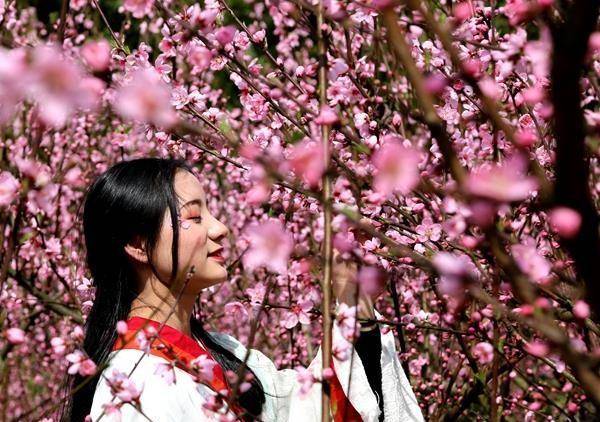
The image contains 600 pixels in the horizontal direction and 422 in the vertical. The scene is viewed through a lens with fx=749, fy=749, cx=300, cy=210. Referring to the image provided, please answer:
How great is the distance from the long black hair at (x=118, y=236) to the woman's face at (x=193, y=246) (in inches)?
0.7

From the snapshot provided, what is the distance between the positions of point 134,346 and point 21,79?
1.03 meters

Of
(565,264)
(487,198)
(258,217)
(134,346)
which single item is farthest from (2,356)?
(487,198)

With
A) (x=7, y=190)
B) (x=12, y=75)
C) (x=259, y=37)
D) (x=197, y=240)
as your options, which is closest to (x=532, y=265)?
(x=12, y=75)

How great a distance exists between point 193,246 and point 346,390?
50cm

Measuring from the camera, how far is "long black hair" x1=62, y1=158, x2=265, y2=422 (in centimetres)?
184

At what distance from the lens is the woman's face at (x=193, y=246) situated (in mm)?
1819

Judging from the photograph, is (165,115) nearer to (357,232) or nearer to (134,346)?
(357,232)

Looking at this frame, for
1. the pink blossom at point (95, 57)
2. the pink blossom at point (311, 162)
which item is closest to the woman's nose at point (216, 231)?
the pink blossom at point (95, 57)

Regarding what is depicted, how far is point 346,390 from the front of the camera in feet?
5.76

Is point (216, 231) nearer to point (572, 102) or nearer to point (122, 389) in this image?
point (122, 389)

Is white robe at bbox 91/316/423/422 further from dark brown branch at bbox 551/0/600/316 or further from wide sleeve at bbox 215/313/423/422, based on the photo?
dark brown branch at bbox 551/0/600/316

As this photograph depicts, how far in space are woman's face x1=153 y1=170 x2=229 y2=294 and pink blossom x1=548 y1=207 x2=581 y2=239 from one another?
1.24 m

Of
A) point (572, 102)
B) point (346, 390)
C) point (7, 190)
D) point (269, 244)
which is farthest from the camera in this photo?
point (346, 390)

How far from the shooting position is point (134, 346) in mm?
1716
